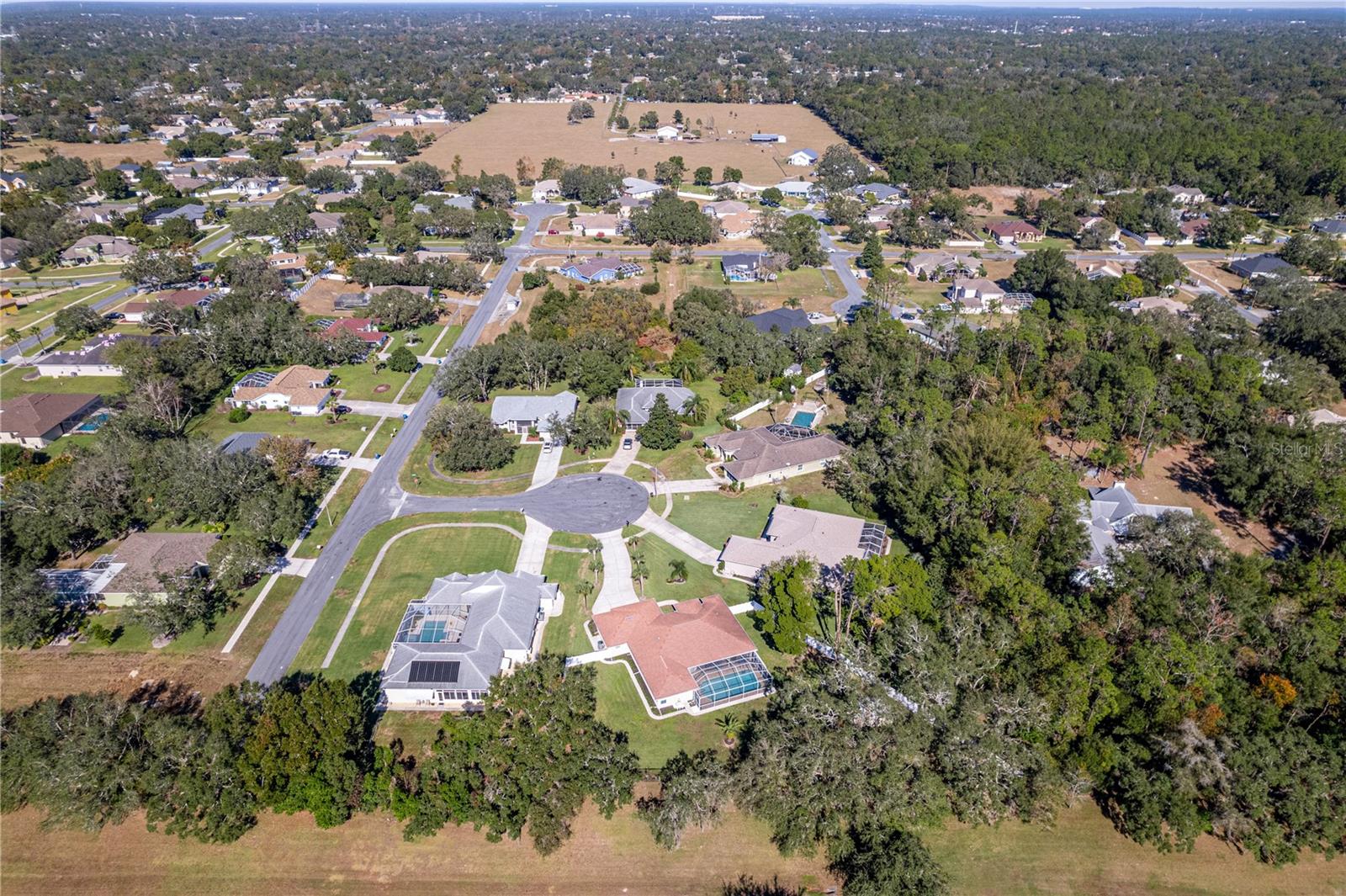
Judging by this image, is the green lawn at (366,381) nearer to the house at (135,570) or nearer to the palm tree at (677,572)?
the house at (135,570)

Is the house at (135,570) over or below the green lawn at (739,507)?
over

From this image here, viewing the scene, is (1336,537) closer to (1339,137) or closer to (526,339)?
(526,339)

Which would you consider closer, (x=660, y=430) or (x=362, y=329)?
(x=660, y=430)

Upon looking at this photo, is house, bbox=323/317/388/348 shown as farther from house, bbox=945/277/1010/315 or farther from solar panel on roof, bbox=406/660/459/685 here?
house, bbox=945/277/1010/315

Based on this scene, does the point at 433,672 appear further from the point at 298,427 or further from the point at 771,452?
the point at 298,427

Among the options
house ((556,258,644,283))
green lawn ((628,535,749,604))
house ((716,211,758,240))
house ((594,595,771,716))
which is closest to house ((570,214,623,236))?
house ((716,211,758,240))

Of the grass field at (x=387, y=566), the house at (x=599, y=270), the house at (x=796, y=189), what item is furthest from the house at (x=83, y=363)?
the house at (x=796, y=189)

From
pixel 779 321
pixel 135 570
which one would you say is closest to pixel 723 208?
pixel 779 321
